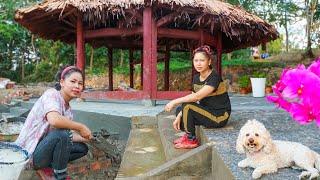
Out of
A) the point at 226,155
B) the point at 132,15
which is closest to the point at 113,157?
the point at 226,155

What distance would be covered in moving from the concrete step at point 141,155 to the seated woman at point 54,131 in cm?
47

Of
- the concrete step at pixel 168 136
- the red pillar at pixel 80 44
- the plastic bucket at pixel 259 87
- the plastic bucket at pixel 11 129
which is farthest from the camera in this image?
the plastic bucket at pixel 259 87

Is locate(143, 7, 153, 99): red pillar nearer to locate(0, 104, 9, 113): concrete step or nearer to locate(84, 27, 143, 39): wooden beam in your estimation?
locate(84, 27, 143, 39): wooden beam

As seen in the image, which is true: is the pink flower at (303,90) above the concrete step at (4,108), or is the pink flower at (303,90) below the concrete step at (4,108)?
above

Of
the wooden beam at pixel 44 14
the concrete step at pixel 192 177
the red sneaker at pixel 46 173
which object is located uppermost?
the wooden beam at pixel 44 14

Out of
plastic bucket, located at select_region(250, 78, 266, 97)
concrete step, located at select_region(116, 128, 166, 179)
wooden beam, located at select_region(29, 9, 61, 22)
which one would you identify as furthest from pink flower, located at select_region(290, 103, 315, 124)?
plastic bucket, located at select_region(250, 78, 266, 97)

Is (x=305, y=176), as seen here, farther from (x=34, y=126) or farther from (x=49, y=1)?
(x=49, y=1)

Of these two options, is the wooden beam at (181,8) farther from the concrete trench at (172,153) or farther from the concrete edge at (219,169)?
the concrete edge at (219,169)

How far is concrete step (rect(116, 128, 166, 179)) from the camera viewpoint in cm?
288

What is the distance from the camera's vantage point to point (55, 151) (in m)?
2.82

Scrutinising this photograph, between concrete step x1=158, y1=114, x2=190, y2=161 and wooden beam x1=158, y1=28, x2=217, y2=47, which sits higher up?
wooden beam x1=158, y1=28, x2=217, y2=47

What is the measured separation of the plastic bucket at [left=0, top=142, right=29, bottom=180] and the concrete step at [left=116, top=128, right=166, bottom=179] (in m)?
0.73

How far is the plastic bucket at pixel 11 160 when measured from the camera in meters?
2.35

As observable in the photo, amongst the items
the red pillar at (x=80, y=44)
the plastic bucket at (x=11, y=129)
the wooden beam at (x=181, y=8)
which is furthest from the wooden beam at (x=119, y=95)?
the plastic bucket at (x=11, y=129)
